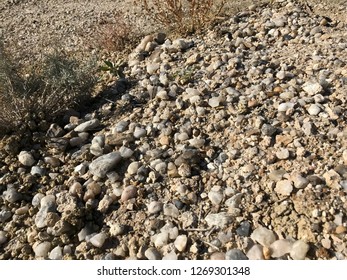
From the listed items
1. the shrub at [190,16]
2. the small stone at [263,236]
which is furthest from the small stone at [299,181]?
the shrub at [190,16]

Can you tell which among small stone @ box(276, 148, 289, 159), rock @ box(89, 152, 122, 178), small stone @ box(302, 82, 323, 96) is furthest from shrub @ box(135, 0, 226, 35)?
small stone @ box(276, 148, 289, 159)

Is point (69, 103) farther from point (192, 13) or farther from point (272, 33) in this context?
point (272, 33)

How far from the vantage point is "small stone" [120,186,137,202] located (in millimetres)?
2938

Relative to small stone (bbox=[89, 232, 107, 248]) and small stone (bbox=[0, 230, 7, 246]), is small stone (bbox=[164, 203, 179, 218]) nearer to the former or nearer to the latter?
small stone (bbox=[89, 232, 107, 248])

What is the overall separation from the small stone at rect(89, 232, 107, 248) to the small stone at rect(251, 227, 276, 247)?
989mm

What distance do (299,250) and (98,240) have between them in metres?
1.29

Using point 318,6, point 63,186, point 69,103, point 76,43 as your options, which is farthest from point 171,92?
point 318,6

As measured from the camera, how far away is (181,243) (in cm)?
259

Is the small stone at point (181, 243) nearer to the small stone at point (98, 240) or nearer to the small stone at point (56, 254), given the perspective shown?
the small stone at point (98, 240)

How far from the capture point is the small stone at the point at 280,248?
2.44 m

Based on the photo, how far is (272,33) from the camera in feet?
14.7

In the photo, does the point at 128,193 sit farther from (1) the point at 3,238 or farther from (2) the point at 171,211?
(1) the point at 3,238

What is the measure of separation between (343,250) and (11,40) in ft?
15.7

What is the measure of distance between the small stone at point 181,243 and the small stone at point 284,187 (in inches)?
28.3
